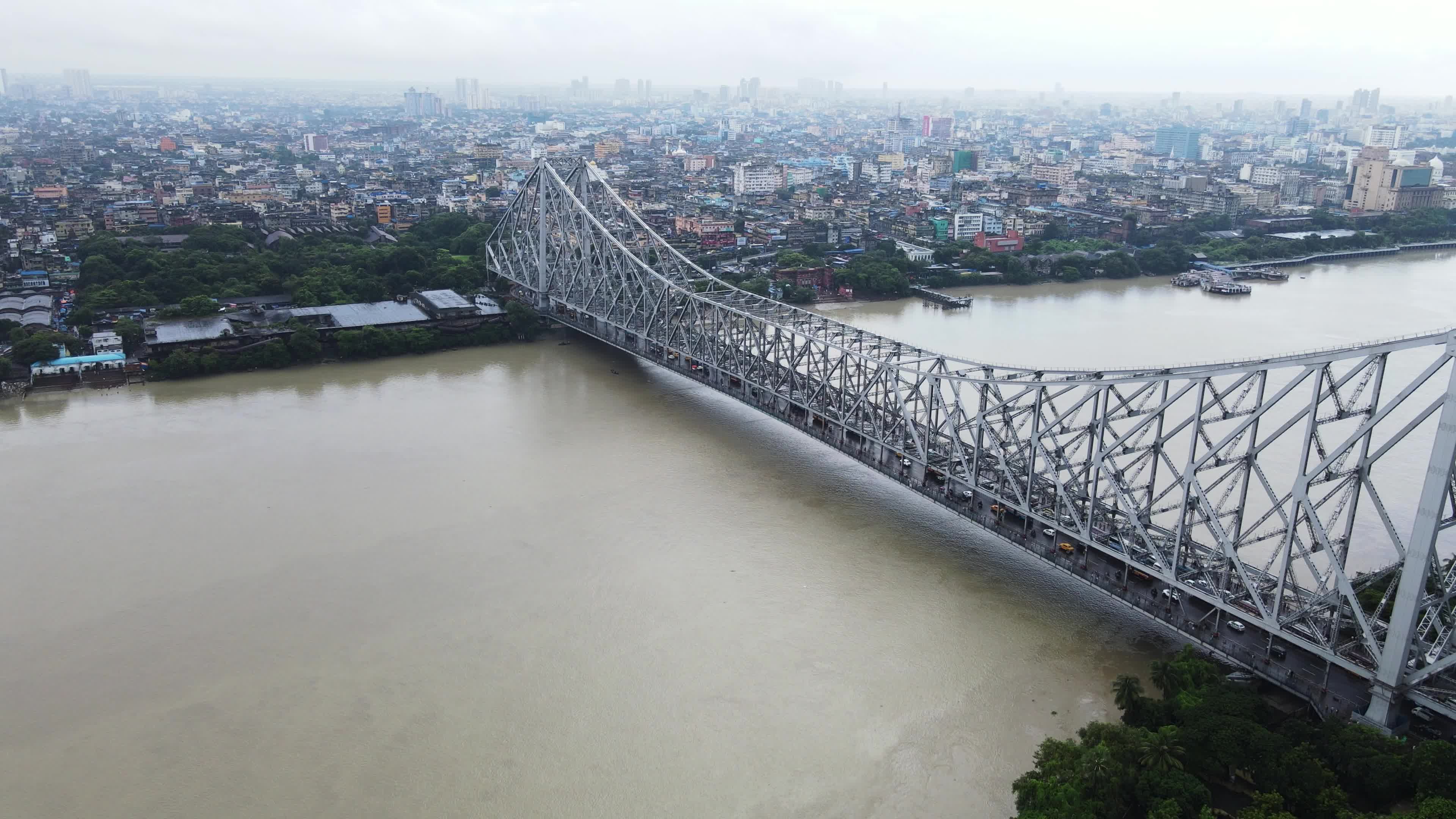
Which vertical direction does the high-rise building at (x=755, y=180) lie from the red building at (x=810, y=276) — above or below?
above

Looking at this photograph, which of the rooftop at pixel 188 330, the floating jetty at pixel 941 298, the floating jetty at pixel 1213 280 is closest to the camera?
the rooftop at pixel 188 330

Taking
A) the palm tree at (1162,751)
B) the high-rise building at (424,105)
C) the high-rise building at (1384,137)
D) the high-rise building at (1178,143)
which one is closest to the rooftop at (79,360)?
the palm tree at (1162,751)

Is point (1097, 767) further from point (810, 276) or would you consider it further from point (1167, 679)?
point (810, 276)

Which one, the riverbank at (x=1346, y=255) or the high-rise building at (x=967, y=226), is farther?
the high-rise building at (x=967, y=226)

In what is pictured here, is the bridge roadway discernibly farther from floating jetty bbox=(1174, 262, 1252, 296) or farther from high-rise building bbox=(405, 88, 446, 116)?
high-rise building bbox=(405, 88, 446, 116)

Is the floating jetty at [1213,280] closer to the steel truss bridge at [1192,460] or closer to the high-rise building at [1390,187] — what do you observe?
the steel truss bridge at [1192,460]

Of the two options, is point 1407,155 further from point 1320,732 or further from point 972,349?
point 1320,732

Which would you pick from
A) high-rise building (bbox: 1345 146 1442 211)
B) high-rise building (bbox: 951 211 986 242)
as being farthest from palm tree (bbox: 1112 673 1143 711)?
high-rise building (bbox: 1345 146 1442 211)

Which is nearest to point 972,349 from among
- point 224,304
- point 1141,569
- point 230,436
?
point 1141,569
